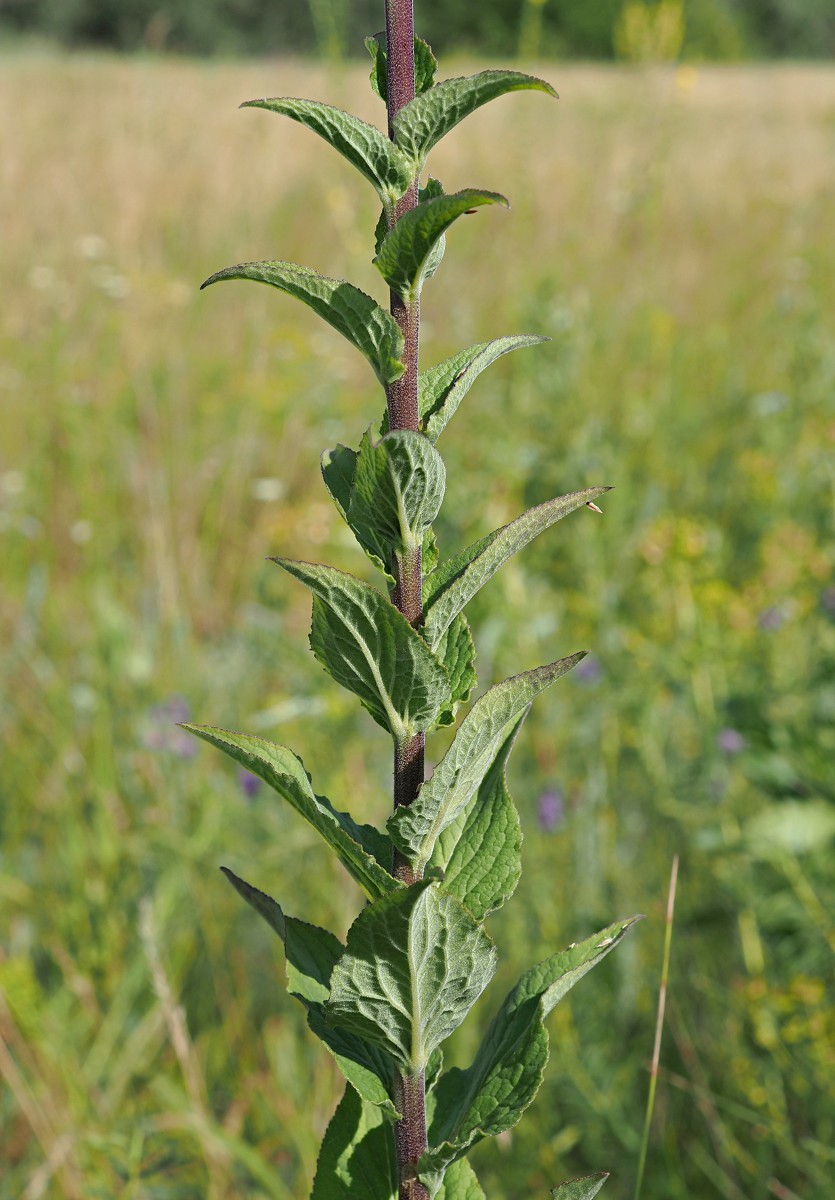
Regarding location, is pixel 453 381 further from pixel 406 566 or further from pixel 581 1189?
pixel 581 1189

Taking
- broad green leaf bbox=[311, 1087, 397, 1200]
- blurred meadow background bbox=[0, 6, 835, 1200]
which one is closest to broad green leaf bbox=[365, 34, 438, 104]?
broad green leaf bbox=[311, 1087, 397, 1200]

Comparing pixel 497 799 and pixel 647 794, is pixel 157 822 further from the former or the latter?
pixel 497 799

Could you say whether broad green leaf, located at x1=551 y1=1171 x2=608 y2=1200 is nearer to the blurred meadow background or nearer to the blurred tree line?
the blurred meadow background

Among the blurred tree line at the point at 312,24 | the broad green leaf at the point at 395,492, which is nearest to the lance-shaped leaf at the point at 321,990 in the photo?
the broad green leaf at the point at 395,492

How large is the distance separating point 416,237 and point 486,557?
150 millimetres

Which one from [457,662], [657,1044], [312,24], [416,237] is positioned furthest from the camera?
[312,24]

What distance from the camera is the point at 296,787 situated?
1.75 ft

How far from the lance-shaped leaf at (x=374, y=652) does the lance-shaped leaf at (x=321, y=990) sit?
138 mm

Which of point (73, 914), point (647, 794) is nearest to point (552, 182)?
point (647, 794)

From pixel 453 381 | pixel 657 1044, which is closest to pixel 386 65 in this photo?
pixel 453 381

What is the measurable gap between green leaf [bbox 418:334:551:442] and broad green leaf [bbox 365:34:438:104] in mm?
127

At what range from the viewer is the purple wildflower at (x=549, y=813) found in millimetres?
1847

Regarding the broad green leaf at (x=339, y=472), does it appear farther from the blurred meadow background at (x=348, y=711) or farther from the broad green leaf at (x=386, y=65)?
the blurred meadow background at (x=348, y=711)

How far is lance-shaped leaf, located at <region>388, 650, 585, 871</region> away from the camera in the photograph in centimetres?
54
